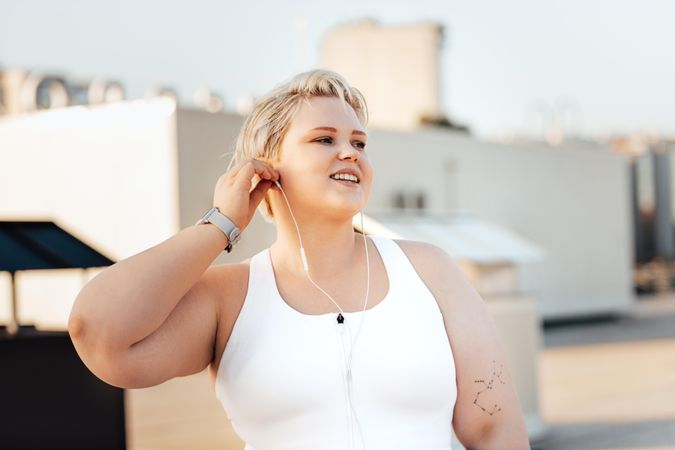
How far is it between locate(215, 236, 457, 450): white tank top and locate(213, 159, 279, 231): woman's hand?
189 mm

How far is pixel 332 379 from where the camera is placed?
5.86ft

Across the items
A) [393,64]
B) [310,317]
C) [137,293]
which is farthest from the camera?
[393,64]

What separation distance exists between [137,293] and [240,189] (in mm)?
319

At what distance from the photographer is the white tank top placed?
5.87 feet

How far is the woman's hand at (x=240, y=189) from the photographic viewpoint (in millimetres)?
1873

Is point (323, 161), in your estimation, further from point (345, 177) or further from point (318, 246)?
point (318, 246)

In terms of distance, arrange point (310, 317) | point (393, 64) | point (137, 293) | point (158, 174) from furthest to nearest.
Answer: point (393, 64)
point (158, 174)
point (310, 317)
point (137, 293)

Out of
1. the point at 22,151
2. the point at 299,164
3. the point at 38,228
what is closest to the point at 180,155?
the point at 22,151

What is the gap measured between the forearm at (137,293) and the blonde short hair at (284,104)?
29 cm

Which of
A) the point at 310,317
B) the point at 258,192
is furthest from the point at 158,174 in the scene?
the point at 310,317

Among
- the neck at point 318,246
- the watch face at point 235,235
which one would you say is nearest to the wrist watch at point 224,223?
the watch face at point 235,235

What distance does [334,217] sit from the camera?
1907 millimetres

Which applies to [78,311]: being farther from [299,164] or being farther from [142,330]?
[299,164]

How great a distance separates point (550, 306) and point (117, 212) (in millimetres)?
10696
